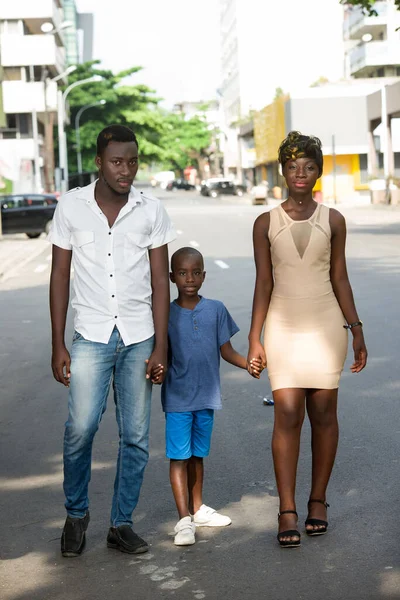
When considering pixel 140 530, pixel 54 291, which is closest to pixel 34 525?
pixel 140 530

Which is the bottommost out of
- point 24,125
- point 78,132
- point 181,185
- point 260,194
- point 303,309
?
point 303,309

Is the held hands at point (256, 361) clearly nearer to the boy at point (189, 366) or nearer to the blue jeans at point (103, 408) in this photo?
the boy at point (189, 366)

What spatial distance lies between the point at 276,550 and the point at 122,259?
1425 mm

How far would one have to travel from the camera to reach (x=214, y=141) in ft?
495

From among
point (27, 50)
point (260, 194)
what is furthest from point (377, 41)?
point (27, 50)

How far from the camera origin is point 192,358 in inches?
209

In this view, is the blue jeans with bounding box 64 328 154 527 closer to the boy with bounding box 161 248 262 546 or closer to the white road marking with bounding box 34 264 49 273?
the boy with bounding box 161 248 262 546

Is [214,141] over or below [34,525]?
over

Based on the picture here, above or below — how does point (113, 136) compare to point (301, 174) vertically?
above

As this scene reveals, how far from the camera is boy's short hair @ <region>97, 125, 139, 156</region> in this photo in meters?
4.94

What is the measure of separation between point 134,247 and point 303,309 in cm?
82

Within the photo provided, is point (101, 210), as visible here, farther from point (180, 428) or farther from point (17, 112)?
point (17, 112)

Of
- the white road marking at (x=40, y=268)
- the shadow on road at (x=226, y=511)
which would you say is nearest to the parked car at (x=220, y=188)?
the white road marking at (x=40, y=268)

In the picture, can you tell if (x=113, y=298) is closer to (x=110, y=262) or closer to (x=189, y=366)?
(x=110, y=262)
